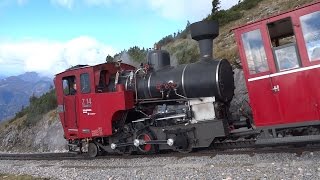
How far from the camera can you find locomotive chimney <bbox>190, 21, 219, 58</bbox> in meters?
11.6

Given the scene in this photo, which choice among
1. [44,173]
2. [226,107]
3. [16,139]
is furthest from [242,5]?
[44,173]

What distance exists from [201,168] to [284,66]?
9.63 ft

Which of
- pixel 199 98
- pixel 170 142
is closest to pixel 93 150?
pixel 170 142

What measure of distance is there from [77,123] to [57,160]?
1.57m

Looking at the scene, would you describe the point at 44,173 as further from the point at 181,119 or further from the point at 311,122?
the point at 311,122

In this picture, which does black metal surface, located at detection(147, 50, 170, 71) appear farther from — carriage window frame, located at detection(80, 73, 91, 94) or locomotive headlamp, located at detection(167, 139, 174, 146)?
locomotive headlamp, located at detection(167, 139, 174, 146)

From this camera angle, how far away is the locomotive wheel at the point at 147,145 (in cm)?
1233

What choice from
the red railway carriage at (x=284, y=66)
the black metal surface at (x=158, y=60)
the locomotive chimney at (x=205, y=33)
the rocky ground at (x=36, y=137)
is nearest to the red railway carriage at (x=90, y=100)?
the black metal surface at (x=158, y=60)

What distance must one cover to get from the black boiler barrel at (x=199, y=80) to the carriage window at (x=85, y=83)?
2317 millimetres

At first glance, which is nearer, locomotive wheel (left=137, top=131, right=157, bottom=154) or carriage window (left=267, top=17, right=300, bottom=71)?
carriage window (left=267, top=17, right=300, bottom=71)

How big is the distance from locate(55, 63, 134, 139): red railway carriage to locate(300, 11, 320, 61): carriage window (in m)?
5.93

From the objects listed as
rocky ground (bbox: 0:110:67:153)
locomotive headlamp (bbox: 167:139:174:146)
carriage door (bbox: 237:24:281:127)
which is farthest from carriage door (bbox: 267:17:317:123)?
rocky ground (bbox: 0:110:67:153)

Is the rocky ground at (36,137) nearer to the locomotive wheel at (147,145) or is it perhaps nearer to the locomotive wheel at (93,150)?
the locomotive wheel at (93,150)

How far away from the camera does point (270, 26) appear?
9.38 metres
